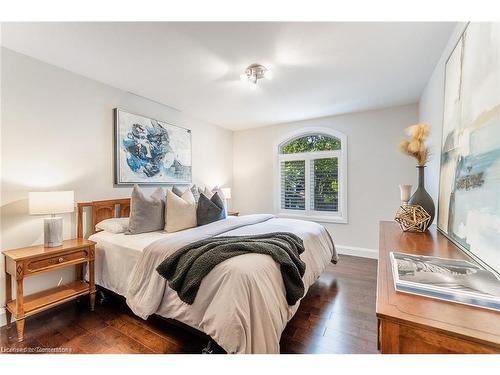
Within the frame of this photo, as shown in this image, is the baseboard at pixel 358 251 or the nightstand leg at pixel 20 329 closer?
the nightstand leg at pixel 20 329

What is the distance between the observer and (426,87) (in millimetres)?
2686

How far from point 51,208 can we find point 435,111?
3680mm

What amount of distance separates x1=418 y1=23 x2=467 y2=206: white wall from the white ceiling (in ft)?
0.30

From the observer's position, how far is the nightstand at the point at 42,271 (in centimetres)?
172

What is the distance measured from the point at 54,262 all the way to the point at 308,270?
2213 millimetres

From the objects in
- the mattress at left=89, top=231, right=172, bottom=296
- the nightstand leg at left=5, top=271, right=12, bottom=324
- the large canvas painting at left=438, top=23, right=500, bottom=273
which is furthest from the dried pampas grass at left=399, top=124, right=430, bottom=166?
the nightstand leg at left=5, top=271, right=12, bottom=324

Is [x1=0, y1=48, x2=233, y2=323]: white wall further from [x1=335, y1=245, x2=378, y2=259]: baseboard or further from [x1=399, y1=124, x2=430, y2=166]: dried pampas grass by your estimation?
[x1=335, y1=245, x2=378, y2=259]: baseboard

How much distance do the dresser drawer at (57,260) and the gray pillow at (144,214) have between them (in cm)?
42

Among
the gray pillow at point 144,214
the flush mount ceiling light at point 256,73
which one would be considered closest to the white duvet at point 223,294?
the gray pillow at point 144,214

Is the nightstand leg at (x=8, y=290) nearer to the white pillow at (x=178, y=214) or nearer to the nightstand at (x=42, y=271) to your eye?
the nightstand at (x=42, y=271)

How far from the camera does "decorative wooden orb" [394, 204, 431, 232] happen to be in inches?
64.9

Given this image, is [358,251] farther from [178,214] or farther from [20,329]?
[20,329]

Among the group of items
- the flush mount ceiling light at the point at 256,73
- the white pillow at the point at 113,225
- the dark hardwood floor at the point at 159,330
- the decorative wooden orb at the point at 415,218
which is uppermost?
the flush mount ceiling light at the point at 256,73

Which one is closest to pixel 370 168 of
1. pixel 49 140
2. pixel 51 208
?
pixel 51 208
